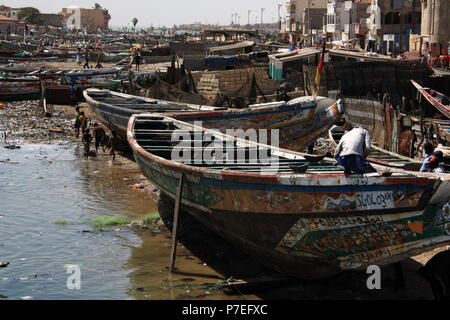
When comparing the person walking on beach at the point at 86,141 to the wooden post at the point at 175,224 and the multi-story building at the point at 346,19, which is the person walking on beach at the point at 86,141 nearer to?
the wooden post at the point at 175,224

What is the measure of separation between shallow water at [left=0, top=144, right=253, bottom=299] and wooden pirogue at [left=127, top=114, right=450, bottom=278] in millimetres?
1044

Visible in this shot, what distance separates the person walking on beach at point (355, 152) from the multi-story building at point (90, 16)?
178033mm

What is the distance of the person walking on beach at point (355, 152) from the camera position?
796cm

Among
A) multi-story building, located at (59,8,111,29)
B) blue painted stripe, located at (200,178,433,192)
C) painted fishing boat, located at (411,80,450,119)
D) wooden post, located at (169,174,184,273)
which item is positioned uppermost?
multi-story building, located at (59,8,111,29)

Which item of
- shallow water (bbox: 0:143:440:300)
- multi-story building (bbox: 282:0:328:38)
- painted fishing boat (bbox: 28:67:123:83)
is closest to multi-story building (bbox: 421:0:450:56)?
painted fishing boat (bbox: 28:67:123:83)

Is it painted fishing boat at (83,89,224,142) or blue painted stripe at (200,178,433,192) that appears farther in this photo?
painted fishing boat at (83,89,224,142)

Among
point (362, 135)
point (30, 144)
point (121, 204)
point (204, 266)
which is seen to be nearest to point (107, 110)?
point (30, 144)

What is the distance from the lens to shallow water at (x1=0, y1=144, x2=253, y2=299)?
900 cm

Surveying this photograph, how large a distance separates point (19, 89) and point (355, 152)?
25815 mm

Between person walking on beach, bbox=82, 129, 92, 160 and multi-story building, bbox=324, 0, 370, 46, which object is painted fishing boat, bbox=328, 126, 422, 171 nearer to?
person walking on beach, bbox=82, 129, 92, 160

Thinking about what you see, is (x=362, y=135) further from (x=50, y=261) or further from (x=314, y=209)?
(x=50, y=261)

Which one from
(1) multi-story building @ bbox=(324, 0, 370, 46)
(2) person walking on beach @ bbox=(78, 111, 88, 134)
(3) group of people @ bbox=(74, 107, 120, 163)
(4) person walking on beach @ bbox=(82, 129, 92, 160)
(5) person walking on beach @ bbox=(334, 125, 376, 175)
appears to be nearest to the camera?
(5) person walking on beach @ bbox=(334, 125, 376, 175)

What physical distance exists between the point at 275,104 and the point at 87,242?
621cm

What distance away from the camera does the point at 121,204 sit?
527 inches
